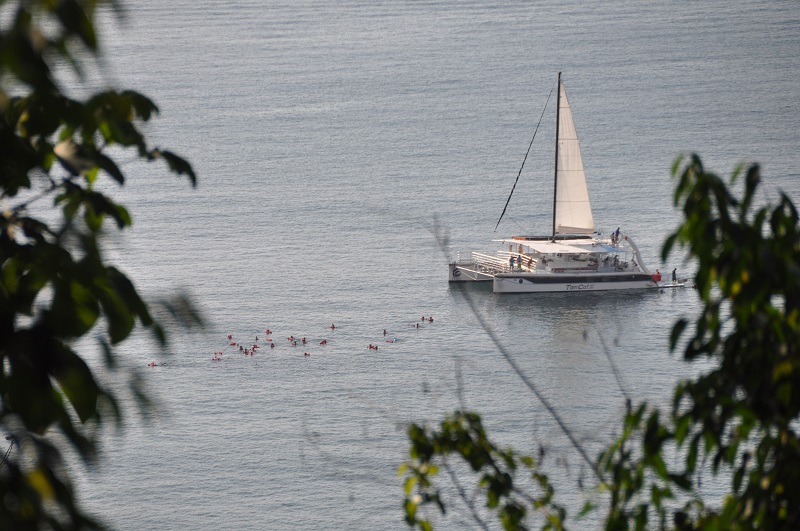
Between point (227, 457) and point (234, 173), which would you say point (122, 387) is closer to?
point (227, 457)

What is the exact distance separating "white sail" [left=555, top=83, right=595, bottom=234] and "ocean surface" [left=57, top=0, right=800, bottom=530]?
259 cm

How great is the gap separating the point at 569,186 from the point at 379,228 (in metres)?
12.2

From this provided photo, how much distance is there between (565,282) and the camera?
65562 mm

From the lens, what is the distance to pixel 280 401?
4944 centimetres

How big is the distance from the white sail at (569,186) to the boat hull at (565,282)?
528 centimetres

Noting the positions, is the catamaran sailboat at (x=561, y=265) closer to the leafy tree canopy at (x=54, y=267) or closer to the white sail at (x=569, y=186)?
the white sail at (x=569, y=186)

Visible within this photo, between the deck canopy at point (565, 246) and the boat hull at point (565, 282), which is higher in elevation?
the deck canopy at point (565, 246)

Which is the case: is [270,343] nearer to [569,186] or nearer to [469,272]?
[469,272]

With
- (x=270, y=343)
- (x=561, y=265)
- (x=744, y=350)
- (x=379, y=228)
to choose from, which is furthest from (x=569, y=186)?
(x=744, y=350)

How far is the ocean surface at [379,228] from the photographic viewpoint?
41344 mm

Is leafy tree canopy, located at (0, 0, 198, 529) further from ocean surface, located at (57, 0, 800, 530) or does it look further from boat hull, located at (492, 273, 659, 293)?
boat hull, located at (492, 273, 659, 293)

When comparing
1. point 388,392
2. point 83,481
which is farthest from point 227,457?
point 388,392

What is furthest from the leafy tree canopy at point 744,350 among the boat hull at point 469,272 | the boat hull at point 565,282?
the boat hull at point 565,282

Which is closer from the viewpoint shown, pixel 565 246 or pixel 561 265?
pixel 561 265
